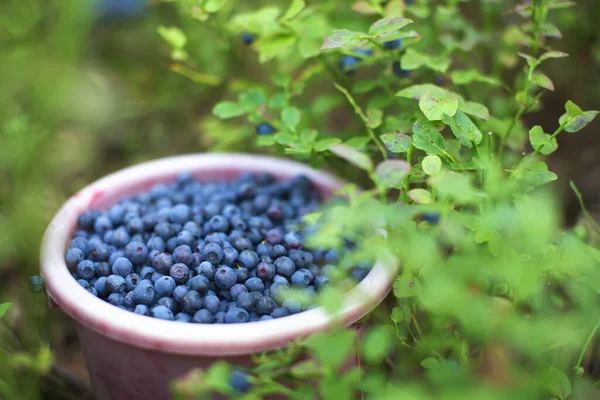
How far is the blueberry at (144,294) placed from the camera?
0.98m

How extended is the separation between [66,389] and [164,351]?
598 mm

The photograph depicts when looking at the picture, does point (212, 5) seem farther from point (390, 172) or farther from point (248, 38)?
point (390, 172)

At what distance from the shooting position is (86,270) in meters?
1.04

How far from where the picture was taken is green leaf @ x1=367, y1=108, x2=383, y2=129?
1.16 meters

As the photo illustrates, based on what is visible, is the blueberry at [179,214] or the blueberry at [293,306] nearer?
the blueberry at [293,306]

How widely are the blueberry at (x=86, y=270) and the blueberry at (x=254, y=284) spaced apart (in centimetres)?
29

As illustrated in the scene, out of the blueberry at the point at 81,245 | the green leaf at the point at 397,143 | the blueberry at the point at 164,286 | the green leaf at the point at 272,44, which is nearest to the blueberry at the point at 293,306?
the blueberry at the point at 164,286

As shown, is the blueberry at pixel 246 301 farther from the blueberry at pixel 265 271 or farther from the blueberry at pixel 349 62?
the blueberry at pixel 349 62

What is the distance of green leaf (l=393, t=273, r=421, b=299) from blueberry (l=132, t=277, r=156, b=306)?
412mm

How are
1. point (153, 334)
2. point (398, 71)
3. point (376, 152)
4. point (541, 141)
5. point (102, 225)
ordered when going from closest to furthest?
point (153, 334) < point (541, 141) < point (102, 225) < point (398, 71) < point (376, 152)

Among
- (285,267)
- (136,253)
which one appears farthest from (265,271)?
(136,253)

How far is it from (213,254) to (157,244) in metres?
0.13

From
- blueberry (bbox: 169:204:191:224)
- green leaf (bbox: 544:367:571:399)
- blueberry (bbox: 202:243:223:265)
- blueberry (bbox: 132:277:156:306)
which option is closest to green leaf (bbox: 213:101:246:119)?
blueberry (bbox: 169:204:191:224)

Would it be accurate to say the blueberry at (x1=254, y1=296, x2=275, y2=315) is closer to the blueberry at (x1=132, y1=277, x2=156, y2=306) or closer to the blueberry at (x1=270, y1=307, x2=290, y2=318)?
the blueberry at (x1=270, y1=307, x2=290, y2=318)
